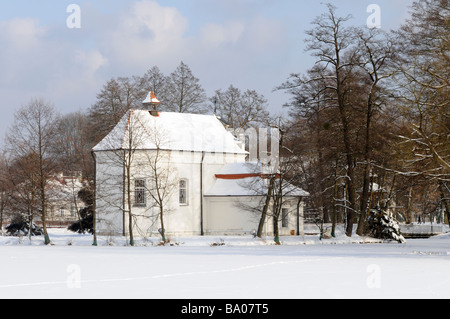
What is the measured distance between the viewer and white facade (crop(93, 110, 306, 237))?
45.3m

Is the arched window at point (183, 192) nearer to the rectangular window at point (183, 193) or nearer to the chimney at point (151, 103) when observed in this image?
the rectangular window at point (183, 193)

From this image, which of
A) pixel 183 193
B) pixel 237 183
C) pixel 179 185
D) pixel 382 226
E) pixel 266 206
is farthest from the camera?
pixel 183 193

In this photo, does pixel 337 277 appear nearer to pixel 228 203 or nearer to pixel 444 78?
pixel 444 78

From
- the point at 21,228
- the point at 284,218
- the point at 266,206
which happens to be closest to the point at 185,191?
the point at 284,218

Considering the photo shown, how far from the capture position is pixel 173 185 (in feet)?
148

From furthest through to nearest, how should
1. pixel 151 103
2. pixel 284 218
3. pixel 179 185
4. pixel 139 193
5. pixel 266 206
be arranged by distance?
pixel 151 103
pixel 284 218
pixel 179 185
pixel 139 193
pixel 266 206

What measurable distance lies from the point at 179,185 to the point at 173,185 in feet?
6.52

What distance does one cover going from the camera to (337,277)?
16.9m

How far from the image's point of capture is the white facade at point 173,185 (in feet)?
149

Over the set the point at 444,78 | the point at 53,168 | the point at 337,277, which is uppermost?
the point at 444,78

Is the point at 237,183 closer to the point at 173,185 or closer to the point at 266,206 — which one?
the point at 173,185
